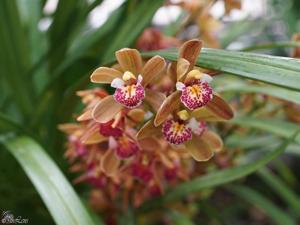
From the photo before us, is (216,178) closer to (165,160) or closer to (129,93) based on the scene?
(165,160)

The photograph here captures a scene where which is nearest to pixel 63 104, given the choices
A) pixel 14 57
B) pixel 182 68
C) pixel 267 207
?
pixel 14 57

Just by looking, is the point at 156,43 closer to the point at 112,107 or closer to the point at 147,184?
the point at 147,184

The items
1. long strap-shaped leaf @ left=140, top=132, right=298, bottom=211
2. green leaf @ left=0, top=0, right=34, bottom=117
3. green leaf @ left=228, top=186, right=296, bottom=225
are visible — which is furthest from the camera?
green leaf @ left=228, top=186, right=296, bottom=225

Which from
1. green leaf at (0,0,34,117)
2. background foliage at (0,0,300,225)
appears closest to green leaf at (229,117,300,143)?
background foliage at (0,0,300,225)

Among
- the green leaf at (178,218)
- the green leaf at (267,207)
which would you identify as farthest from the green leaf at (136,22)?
the green leaf at (267,207)

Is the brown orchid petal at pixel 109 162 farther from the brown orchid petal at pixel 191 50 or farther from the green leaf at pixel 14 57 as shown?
the green leaf at pixel 14 57

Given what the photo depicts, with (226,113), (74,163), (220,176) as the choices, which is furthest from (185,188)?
(226,113)

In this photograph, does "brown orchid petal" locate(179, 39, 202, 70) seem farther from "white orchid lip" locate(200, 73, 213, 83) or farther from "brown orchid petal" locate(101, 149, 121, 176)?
"brown orchid petal" locate(101, 149, 121, 176)
